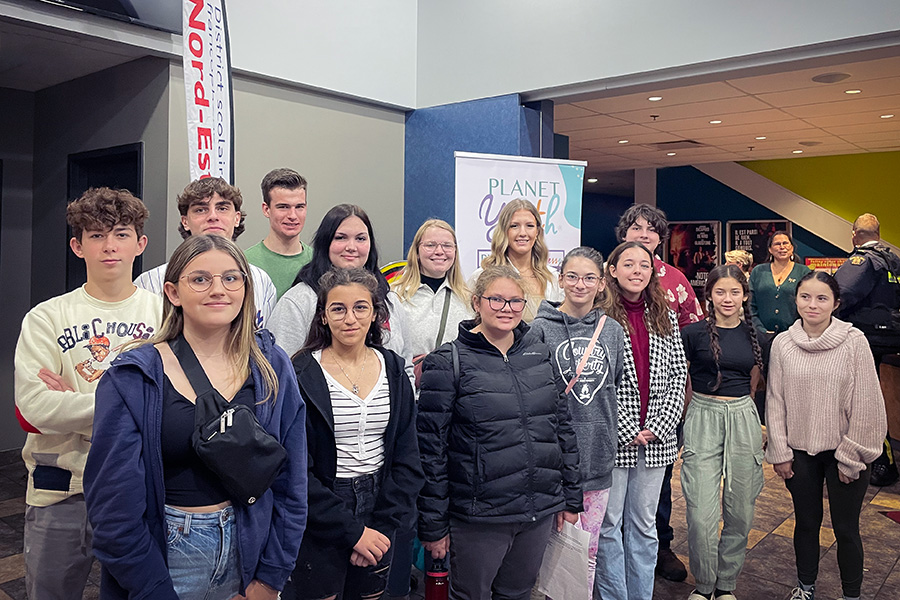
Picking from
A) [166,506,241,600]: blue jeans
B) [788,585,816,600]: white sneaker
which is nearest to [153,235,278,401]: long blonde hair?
[166,506,241,600]: blue jeans

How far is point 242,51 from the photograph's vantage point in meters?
4.25

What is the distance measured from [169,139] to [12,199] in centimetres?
199

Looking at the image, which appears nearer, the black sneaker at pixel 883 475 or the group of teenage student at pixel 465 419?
the group of teenage student at pixel 465 419

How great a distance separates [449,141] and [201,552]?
164 inches

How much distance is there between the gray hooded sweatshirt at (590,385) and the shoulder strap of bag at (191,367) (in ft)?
4.22

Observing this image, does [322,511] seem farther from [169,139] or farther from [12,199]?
[12,199]

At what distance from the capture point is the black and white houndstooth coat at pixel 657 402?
2635 mm

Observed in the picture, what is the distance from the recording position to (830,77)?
17.0 feet

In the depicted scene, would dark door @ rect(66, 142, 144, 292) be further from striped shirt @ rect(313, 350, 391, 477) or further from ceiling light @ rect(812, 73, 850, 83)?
ceiling light @ rect(812, 73, 850, 83)

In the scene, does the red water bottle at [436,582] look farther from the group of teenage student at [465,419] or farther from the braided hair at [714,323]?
the braided hair at [714,323]

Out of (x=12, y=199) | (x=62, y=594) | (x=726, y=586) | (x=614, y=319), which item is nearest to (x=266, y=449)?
(x=62, y=594)

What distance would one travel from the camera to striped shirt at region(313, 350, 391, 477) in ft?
6.48

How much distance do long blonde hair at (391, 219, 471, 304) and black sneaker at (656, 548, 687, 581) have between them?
1.55 meters

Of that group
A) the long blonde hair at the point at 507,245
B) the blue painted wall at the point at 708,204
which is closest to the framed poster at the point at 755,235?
the blue painted wall at the point at 708,204
